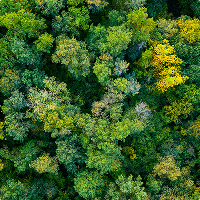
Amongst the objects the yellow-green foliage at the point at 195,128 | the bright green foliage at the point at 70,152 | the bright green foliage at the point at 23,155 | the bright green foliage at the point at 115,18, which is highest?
the bright green foliage at the point at 115,18

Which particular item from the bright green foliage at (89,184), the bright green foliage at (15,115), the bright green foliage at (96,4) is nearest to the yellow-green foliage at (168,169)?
the bright green foliage at (89,184)

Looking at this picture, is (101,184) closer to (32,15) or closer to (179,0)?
(32,15)

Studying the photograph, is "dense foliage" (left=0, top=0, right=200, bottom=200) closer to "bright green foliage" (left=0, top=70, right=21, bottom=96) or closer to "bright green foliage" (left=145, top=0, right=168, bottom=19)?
"bright green foliage" (left=0, top=70, right=21, bottom=96)

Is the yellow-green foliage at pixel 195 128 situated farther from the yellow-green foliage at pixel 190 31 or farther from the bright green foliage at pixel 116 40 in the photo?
the bright green foliage at pixel 116 40

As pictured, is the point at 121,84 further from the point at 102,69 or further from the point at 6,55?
the point at 6,55

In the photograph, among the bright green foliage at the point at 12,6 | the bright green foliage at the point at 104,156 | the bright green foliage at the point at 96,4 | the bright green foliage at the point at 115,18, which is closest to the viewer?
the bright green foliage at the point at 104,156

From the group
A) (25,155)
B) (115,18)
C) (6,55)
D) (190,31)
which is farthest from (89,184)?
(190,31)
